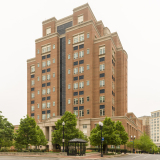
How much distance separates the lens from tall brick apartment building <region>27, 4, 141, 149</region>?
2793 inches

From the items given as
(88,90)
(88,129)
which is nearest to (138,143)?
(88,129)

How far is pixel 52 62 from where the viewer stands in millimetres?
82000

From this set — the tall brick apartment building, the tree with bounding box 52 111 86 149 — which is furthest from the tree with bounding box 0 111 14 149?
the tall brick apartment building

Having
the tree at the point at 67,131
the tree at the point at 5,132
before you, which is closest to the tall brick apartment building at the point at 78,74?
the tree at the point at 67,131

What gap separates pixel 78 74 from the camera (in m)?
74.8

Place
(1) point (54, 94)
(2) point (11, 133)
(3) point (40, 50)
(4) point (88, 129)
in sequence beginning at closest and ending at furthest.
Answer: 1. (2) point (11, 133)
2. (4) point (88, 129)
3. (1) point (54, 94)
4. (3) point (40, 50)

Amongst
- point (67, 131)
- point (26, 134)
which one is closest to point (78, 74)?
point (67, 131)

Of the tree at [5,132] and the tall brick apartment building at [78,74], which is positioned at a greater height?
the tall brick apartment building at [78,74]

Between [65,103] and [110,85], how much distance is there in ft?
57.9

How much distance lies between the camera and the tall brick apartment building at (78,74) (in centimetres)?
7094

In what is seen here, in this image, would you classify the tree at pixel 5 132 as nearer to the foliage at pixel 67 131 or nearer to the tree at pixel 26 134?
the tree at pixel 26 134

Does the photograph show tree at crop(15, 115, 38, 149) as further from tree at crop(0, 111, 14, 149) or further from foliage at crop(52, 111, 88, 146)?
foliage at crop(52, 111, 88, 146)

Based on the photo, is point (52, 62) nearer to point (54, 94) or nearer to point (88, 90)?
point (54, 94)

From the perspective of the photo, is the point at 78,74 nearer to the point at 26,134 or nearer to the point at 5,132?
the point at 26,134
